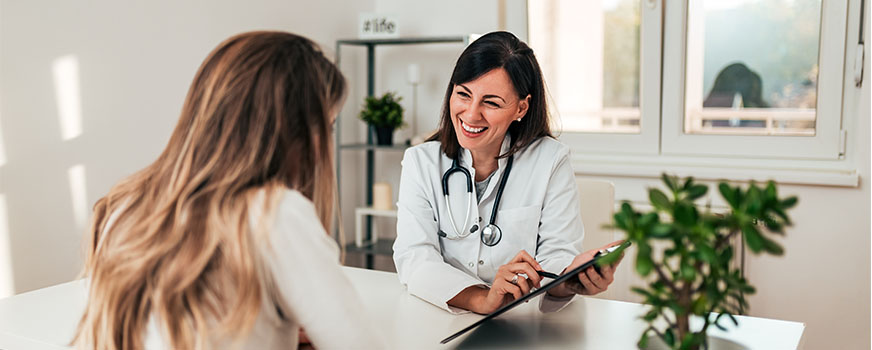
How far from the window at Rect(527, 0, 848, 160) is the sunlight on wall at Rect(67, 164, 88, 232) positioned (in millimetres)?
1766

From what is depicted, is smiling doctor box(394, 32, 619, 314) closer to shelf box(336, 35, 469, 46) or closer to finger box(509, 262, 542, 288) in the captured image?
finger box(509, 262, 542, 288)

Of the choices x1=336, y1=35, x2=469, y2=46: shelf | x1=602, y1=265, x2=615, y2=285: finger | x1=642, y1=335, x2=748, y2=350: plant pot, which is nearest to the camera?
x1=642, y1=335, x2=748, y2=350: plant pot

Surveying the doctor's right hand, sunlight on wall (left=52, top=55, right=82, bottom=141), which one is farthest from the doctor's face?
sunlight on wall (left=52, top=55, right=82, bottom=141)

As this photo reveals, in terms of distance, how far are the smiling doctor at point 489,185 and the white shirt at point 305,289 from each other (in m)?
0.66

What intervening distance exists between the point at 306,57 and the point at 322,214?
22 cm

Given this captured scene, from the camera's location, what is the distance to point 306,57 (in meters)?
0.91

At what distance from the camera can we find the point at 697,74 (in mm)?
2992

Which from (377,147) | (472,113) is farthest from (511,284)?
(377,147)

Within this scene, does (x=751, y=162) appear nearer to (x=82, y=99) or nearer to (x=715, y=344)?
(x=715, y=344)

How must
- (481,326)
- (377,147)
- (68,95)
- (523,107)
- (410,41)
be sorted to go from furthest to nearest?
(377,147) → (410,41) → (68,95) → (523,107) → (481,326)

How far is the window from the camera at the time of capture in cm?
279

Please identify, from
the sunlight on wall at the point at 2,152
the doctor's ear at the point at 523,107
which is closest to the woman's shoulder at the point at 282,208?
the doctor's ear at the point at 523,107

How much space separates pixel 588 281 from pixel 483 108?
51 centimetres

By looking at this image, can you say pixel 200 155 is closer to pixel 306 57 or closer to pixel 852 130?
pixel 306 57
